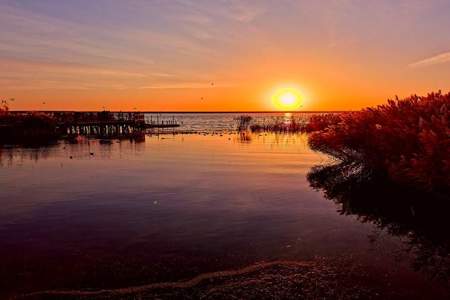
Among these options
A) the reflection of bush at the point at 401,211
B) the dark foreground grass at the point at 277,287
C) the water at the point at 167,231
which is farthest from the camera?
the reflection of bush at the point at 401,211

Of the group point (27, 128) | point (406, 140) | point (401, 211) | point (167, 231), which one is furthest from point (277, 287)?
point (27, 128)

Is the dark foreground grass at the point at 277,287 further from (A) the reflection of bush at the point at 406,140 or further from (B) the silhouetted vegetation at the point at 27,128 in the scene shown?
(B) the silhouetted vegetation at the point at 27,128

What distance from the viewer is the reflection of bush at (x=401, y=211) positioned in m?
8.45

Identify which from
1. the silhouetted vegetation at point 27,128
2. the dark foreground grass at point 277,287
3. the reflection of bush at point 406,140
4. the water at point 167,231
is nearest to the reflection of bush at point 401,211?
the water at point 167,231

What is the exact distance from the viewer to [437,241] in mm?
9203

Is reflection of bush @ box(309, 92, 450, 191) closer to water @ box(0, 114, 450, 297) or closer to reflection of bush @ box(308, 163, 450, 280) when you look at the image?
reflection of bush @ box(308, 163, 450, 280)

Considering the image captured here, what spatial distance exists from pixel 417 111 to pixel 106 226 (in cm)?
1004

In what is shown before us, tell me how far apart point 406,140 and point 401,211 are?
6.77 feet

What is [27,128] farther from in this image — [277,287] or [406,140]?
[277,287]

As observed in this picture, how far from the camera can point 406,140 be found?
38.4 ft

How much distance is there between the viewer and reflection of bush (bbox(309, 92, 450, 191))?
32.7ft

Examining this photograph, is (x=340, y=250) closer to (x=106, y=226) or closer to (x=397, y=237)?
(x=397, y=237)

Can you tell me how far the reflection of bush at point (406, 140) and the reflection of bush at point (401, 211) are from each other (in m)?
0.71

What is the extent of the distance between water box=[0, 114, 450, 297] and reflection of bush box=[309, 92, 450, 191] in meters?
1.74
